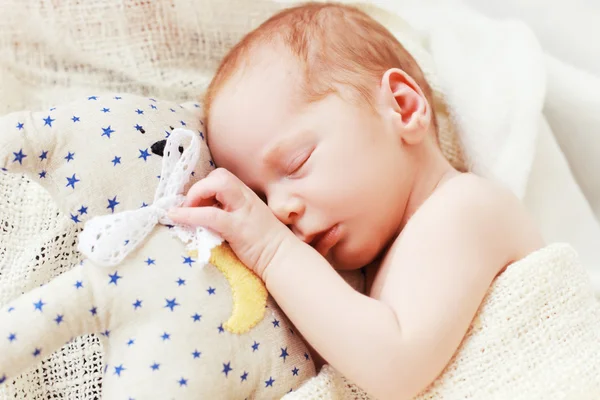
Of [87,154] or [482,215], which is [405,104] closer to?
[482,215]

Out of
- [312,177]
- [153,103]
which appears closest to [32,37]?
[153,103]

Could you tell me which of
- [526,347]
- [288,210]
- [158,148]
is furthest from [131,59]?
[526,347]

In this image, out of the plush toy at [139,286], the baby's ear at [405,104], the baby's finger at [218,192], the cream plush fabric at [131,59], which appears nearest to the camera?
the plush toy at [139,286]

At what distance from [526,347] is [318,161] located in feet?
1.18

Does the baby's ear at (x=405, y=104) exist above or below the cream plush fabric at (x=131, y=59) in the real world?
above

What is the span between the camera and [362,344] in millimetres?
781

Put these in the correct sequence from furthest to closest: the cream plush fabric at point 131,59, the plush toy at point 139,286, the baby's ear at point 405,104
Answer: the cream plush fabric at point 131,59
the baby's ear at point 405,104
the plush toy at point 139,286

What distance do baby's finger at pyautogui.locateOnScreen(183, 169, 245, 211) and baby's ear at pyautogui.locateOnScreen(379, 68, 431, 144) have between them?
26 centimetres

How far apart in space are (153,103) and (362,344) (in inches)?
17.8

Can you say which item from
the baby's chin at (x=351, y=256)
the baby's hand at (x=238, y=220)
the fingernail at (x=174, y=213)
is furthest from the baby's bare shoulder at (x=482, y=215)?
the fingernail at (x=174, y=213)

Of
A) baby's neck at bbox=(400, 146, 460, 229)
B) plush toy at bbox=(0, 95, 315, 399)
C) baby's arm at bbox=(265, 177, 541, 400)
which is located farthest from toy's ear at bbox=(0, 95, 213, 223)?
baby's neck at bbox=(400, 146, 460, 229)

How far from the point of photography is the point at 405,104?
3.17 ft

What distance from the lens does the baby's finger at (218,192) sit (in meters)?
0.83

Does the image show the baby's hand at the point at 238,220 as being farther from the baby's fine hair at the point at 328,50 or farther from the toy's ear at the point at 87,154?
the baby's fine hair at the point at 328,50
